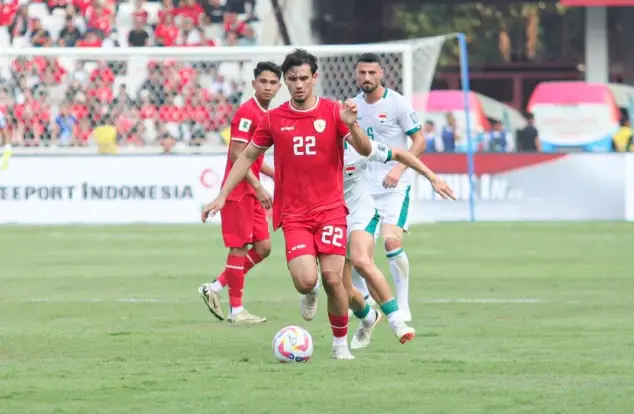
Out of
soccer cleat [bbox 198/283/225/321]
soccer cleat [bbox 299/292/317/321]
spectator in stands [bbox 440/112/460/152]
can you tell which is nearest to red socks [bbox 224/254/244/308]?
soccer cleat [bbox 198/283/225/321]

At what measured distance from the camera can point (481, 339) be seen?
1120 cm

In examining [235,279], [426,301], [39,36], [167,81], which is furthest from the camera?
[39,36]

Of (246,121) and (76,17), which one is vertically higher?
(246,121)

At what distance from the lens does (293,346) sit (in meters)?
9.73

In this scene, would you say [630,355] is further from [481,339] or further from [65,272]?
[65,272]

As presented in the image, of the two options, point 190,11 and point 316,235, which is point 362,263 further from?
point 190,11

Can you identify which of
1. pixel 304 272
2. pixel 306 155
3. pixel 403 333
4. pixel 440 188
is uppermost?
pixel 306 155

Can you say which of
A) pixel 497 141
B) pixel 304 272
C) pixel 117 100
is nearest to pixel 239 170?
pixel 304 272

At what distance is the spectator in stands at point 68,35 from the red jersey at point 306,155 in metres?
23.3

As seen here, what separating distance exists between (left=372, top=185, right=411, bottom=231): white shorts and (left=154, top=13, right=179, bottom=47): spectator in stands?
20.6m

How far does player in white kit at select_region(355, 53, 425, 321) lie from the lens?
12.3 meters

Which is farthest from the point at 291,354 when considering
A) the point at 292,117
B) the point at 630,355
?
Result: the point at 630,355

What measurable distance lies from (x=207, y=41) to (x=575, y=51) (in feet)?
45.4

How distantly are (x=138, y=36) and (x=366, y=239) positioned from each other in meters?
23.2
